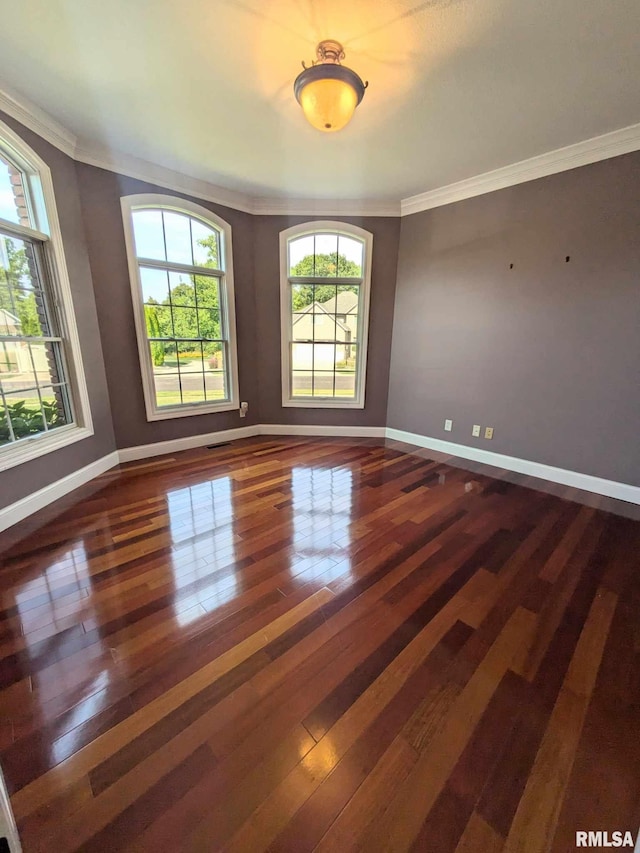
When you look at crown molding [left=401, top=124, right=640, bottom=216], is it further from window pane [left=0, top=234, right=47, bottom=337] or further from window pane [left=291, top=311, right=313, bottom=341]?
window pane [left=0, top=234, right=47, bottom=337]

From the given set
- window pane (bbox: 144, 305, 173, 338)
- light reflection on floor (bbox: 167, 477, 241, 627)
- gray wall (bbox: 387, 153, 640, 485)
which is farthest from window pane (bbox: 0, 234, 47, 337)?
gray wall (bbox: 387, 153, 640, 485)

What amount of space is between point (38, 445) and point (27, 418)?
23 cm

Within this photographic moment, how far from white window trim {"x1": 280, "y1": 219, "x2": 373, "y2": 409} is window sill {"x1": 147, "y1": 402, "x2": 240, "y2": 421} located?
738 mm

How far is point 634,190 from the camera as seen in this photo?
2545 millimetres

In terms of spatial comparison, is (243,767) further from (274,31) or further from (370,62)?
(370,62)

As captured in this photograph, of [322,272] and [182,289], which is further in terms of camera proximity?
[322,272]

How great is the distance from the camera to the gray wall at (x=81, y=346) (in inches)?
95.3

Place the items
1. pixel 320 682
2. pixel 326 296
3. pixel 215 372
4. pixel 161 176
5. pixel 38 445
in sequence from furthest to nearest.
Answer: pixel 326 296 < pixel 215 372 < pixel 161 176 < pixel 38 445 < pixel 320 682

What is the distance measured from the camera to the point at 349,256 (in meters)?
4.14

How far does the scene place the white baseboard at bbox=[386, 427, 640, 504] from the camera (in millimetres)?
2830

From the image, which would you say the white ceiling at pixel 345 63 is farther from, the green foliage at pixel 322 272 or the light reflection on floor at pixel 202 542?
the light reflection on floor at pixel 202 542

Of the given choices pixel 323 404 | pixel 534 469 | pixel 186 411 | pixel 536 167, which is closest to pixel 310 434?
pixel 323 404

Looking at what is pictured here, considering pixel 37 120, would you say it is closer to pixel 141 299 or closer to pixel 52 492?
pixel 141 299

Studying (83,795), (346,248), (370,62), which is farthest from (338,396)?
(83,795)
